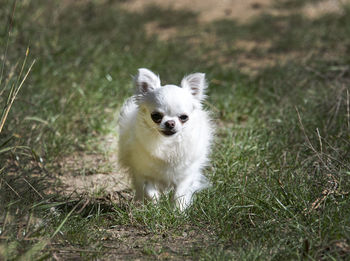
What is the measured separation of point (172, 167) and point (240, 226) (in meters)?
0.85

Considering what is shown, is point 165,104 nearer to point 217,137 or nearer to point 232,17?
point 217,137

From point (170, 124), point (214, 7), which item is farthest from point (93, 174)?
point (214, 7)

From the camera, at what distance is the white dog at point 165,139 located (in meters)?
3.82

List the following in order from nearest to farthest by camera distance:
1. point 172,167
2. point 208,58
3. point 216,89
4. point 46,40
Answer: point 172,167 → point 216,89 → point 46,40 → point 208,58

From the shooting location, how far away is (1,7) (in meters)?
7.51

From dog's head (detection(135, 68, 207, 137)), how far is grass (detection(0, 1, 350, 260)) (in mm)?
593

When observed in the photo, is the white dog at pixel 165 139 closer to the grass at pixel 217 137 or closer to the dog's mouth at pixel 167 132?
the dog's mouth at pixel 167 132

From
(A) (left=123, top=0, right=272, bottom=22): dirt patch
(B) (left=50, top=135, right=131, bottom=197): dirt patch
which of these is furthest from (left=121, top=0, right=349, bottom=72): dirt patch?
(B) (left=50, top=135, right=131, bottom=197): dirt patch

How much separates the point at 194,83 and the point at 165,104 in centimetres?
49

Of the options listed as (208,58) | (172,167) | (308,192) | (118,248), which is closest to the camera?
(118,248)

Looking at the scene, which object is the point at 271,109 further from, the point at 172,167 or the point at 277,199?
the point at 277,199

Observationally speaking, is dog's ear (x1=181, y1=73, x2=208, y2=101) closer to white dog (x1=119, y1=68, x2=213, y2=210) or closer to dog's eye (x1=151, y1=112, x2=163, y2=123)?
white dog (x1=119, y1=68, x2=213, y2=210)

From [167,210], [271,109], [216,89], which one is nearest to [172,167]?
[167,210]

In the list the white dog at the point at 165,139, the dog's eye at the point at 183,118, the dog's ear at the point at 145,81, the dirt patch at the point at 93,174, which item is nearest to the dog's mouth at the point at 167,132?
the white dog at the point at 165,139
